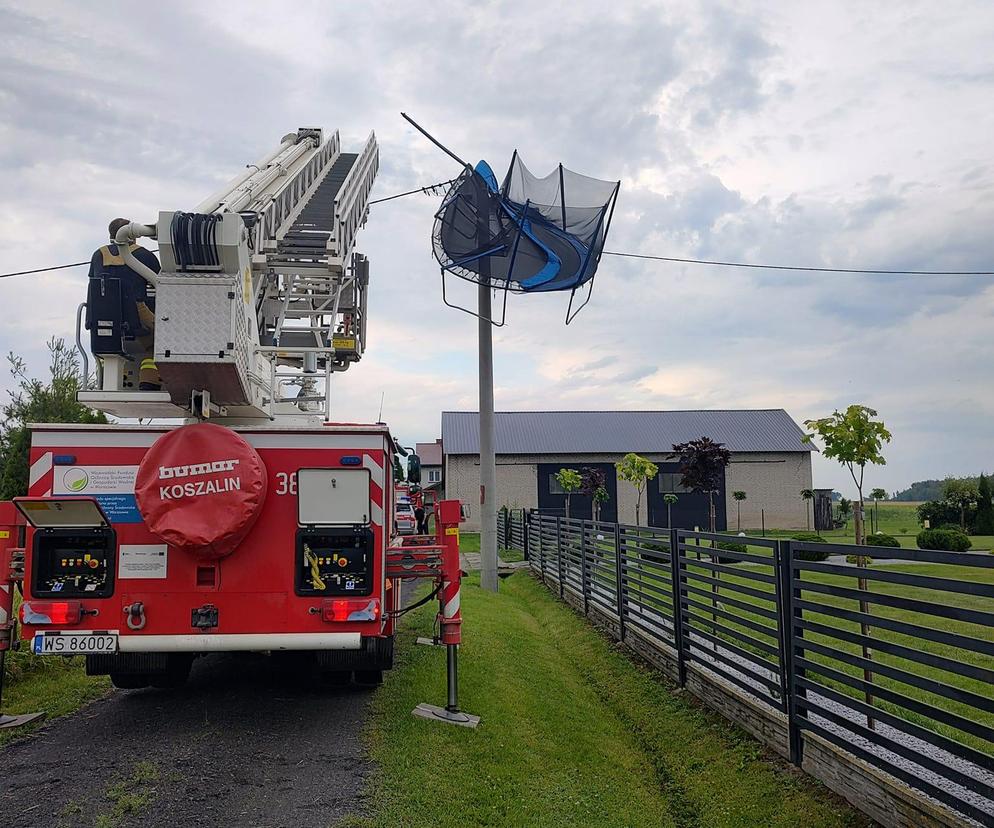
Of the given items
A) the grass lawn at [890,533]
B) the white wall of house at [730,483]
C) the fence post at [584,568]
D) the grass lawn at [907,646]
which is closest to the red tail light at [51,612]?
the grass lawn at [907,646]

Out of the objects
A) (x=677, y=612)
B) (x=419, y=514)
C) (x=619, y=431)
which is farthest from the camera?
(x=619, y=431)

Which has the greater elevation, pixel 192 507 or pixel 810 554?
pixel 192 507

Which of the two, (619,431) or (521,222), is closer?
(521,222)

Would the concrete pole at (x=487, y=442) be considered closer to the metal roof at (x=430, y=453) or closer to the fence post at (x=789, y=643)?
the fence post at (x=789, y=643)

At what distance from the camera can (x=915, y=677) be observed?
4688 mm

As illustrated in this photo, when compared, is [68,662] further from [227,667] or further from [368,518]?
[368,518]

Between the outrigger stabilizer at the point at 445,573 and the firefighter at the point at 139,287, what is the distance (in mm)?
2476

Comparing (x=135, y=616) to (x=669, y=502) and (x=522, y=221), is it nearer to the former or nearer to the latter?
(x=522, y=221)

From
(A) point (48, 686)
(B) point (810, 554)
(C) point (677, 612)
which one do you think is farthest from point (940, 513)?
(A) point (48, 686)

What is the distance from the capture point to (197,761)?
6062 mm

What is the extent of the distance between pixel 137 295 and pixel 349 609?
3.06 metres

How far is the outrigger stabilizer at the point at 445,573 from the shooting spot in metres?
7.38

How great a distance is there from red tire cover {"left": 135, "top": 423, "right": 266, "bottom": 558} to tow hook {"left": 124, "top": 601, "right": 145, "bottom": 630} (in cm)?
57

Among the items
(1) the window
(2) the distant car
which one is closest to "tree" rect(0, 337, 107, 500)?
(2) the distant car
